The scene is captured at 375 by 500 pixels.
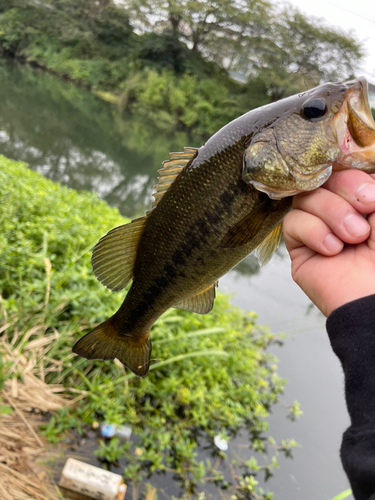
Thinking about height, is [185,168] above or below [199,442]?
above

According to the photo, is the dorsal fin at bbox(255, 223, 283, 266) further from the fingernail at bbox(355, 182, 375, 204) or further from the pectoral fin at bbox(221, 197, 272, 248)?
the fingernail at bbox(355, 182, 375, 204)

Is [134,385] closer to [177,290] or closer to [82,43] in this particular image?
[177,290]

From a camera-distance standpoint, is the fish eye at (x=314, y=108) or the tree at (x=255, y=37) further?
the tree at (x=255, y=37)

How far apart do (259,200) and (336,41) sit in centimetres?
2996

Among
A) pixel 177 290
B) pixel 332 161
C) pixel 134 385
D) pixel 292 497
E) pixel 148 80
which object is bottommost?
pixel 148 80

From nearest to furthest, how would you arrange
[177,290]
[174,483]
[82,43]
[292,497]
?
[177,290], [174,483], [292,497], [82,43]

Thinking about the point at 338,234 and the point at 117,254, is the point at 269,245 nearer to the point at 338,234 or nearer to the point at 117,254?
the point at 338,234

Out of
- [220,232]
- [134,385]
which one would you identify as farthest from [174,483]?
[220,232]

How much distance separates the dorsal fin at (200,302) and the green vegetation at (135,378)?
1.01 metres

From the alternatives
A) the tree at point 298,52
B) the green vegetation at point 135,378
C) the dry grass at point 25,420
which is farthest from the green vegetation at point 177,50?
the dry grass at point 25,420

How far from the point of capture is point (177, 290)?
4.80ft

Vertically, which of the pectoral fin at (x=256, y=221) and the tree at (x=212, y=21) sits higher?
the pectoral fin at (x=256, y=221)

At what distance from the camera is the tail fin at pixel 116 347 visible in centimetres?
150

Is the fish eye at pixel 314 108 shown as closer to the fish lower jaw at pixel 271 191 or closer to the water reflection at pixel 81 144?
the fish lower jaw at pixel 271 191
